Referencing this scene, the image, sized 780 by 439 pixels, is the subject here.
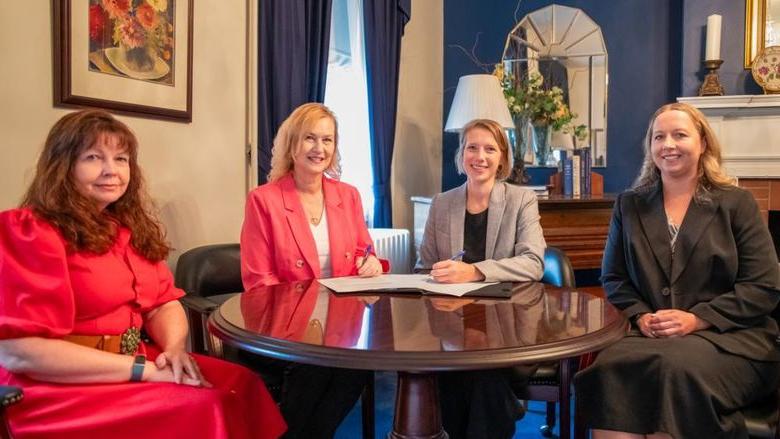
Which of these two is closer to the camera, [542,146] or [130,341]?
[130,341]

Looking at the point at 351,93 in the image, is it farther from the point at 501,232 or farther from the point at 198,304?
the point at 198,304

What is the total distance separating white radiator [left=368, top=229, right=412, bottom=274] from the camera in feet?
10.7

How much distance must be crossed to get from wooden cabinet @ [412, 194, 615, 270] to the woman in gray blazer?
1.02m

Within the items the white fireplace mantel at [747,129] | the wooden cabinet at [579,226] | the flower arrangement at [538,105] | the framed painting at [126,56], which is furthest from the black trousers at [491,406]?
the white fireplace mantel at [747,129]

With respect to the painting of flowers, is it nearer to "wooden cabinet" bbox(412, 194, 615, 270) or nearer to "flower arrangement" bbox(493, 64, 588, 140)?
"wooden cabinet" bbox(412, 194, 615, 270)

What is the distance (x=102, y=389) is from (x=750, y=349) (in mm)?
1568

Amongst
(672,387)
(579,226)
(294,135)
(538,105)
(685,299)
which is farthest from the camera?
(538,105)

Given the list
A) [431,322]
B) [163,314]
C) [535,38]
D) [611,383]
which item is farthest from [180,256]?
[535,38]

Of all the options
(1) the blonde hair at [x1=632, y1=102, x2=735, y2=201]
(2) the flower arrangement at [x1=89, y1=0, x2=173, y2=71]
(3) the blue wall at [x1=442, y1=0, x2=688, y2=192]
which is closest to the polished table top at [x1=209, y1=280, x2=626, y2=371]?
(1) the blonde hair at [x1=632, y1=102, x2=735, y2=201]

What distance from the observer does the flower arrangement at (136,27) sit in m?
2.03

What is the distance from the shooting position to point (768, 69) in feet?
13.4

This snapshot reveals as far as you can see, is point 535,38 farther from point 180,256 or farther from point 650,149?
point 180,256

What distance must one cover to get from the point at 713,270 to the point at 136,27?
192 cm

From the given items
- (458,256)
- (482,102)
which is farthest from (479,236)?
(482,102)
